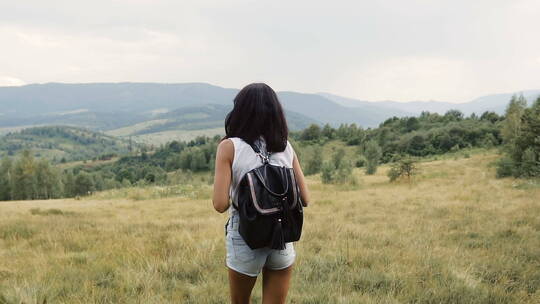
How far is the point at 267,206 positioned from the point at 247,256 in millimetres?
464

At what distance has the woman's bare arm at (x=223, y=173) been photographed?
246cm

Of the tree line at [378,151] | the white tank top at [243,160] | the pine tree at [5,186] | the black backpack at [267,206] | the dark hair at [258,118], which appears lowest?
the pine tree at [5,186]

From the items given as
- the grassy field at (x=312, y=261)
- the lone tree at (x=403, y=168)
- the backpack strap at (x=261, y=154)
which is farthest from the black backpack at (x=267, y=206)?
the lone tree at (x=403, y=168)

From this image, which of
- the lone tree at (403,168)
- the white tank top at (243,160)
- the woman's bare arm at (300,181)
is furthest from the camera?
the lone tree at (403,168)

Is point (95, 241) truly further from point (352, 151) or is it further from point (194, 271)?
point (352, 151)

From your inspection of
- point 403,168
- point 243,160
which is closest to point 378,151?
point 403,168

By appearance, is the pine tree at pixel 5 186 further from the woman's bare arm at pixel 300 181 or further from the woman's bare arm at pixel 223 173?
the woman's bare arm at pixel 300 181

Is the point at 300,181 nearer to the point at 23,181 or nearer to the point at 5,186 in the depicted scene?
the point at 23,181

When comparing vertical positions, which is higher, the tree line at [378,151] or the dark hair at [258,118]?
the dark hair at [258,118]

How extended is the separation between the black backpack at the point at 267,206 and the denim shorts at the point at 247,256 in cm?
13

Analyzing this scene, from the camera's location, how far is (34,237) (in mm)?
6883

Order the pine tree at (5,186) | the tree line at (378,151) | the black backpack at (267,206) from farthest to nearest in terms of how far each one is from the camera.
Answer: the pine tree at (5,186) < the tree line at (378,151) < the black backpack at (267,206)

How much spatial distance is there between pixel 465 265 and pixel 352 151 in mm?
70109

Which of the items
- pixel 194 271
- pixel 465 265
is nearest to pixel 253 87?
pixel 194 271
